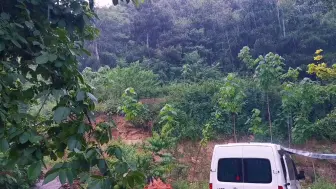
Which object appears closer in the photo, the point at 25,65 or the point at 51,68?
the point at 51,68

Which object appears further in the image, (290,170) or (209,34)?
(209,34)

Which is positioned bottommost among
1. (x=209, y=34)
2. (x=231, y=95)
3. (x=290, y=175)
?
(x=290, y=175)

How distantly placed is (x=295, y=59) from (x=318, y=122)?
9.47 meters

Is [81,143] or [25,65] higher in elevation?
[25,65]

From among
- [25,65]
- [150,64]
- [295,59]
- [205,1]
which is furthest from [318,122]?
[205,1]

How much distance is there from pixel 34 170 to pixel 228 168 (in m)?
6.21

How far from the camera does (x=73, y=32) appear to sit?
265cm

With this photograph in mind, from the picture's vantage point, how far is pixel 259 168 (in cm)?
727

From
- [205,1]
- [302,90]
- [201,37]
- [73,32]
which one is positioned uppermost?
[205,1]

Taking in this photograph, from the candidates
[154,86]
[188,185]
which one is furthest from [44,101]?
[154,86]

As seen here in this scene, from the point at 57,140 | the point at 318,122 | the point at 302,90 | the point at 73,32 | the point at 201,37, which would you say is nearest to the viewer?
the point at 57,140

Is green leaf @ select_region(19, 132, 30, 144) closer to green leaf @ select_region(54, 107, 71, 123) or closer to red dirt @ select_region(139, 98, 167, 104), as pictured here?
green leaf @ select_region(54, 107, 71, 123)

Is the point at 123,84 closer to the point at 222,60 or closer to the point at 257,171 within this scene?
the point at 222,60

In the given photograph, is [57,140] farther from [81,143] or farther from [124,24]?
[124,24]
